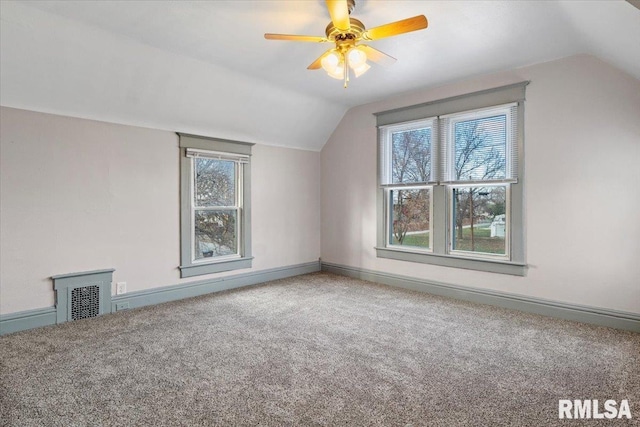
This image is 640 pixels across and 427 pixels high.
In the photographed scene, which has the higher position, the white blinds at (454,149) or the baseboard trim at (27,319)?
the white blinds at (454,149)

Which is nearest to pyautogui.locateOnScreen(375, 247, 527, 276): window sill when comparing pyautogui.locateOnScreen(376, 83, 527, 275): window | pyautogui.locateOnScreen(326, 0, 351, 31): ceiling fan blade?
pyautogui.locateOnScreen(376, 83, 527, 275): window

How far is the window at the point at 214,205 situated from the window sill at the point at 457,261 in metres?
2.05

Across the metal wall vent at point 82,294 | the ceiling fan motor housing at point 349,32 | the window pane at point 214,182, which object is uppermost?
the ceiling fan motor housing at point 349,32

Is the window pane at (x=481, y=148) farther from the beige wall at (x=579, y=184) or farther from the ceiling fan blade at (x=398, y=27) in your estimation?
the ceiling fan blade at (x=398, y=27)

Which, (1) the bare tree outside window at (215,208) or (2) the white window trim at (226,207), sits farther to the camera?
(1) the bare tree outside window at (215,208)

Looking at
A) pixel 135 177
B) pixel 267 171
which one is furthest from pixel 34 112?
pixel 267 171

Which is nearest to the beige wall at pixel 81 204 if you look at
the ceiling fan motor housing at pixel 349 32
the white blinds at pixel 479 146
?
the ceiling fan motor housing at pixel 349 32

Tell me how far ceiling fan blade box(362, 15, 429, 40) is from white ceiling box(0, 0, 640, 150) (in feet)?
0.95

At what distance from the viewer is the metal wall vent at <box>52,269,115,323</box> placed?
3.39m

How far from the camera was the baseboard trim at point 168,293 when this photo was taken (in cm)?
316

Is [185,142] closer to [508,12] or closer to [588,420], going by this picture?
Result: [508,12]

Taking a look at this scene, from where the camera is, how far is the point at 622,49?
2.70 meters

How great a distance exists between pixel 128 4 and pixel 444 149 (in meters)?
3.57

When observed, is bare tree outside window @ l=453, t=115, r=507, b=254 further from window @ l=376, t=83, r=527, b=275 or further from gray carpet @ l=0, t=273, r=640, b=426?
gray carpet @ l=0, t=273, r=640, b=426
